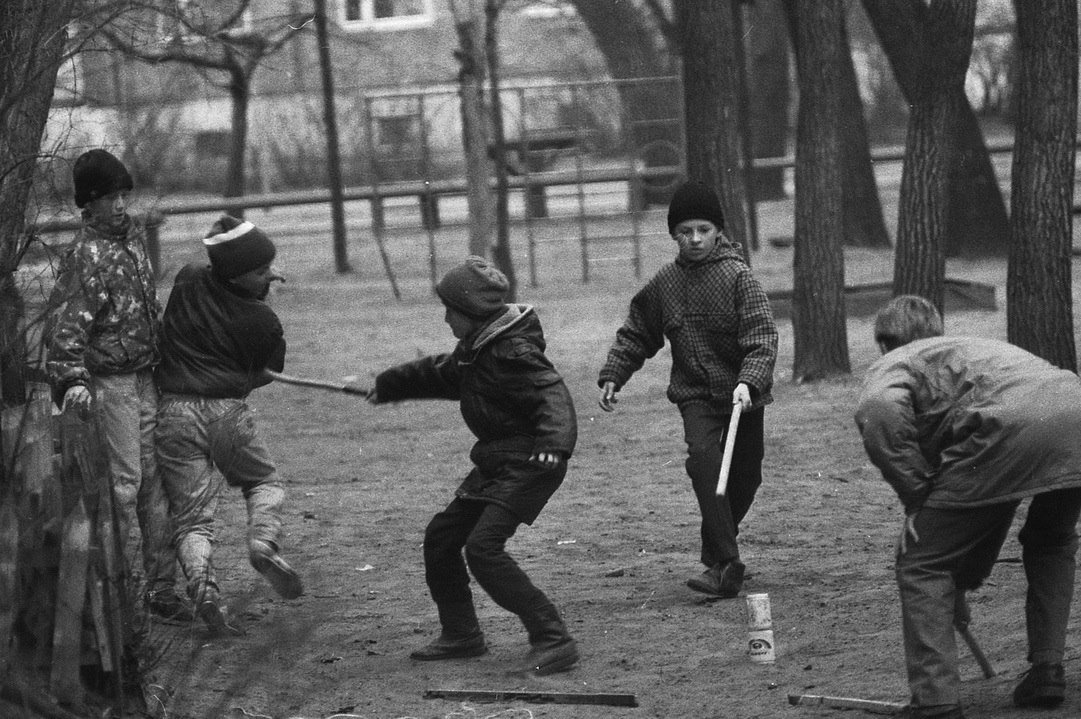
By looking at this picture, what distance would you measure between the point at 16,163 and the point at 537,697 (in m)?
2.43

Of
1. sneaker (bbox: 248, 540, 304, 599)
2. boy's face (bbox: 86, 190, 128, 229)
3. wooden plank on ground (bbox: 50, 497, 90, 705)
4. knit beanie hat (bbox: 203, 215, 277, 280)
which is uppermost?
boy's face (bbox: 86, 190, 128, 229)

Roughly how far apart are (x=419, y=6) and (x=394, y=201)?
9665 mm

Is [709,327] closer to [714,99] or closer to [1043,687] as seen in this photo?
[1043,687]

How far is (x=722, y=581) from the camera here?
673 centimetres

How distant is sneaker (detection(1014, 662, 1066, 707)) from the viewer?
497 centimetres

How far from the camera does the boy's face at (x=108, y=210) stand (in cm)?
612

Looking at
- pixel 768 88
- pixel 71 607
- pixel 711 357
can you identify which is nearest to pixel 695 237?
pixel 711 357

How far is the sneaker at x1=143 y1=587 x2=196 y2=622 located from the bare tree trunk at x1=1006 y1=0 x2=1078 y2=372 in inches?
228

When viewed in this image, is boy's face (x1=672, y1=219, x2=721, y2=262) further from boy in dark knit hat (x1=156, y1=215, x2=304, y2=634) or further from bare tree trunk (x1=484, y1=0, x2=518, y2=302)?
bare tree trunk (x1=484, y1=0, x2=518, y2=302)

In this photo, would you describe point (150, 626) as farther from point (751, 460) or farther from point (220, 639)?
point (751, 460)

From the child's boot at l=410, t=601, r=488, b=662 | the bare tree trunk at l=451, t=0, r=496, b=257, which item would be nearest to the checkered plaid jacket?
the child's boot at l=410, t=601, r=488, b=662

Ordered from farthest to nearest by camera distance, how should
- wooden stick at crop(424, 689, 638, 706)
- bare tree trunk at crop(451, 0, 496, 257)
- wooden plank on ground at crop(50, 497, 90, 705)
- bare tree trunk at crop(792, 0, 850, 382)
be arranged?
bare tree trunk at crop(451, 0, 496, 257), bare tree trunk at crop(792, 0, 850, 382), wooden stick at crop(424, 689, 638, 706), wooden plank on ground at crop(50, 497, 90, 705)

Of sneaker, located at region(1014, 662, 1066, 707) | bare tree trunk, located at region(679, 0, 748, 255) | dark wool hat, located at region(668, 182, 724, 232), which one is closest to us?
sneaker, located at region(1014, 662, 1066, 707)

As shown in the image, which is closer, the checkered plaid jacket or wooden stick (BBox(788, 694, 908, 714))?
wooden stick (BBox(788, 694, 908, 714))
